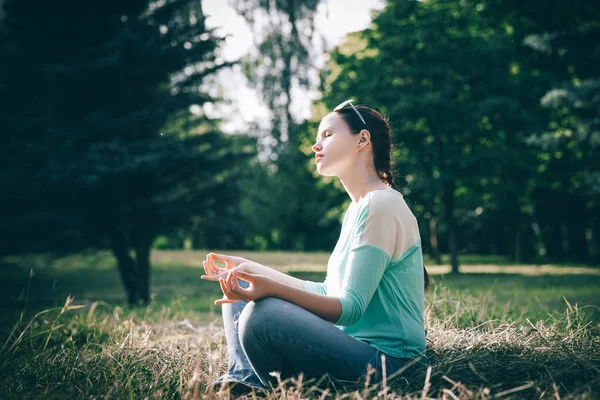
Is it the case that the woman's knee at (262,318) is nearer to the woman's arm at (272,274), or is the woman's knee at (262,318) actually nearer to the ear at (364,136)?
the woman's arm at (272,274)

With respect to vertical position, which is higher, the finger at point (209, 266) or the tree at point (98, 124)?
the tree at point (98, 124)

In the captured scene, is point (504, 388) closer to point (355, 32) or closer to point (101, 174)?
point (101, 174)

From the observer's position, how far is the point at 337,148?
7.88 feet

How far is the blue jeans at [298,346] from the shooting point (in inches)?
76.7

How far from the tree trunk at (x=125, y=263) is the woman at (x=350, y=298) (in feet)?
19.6

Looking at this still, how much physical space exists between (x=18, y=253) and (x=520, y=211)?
52.8 ft

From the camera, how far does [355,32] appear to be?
556 inches

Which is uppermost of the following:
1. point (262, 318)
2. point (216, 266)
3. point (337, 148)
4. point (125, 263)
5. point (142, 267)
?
point (337, 148)

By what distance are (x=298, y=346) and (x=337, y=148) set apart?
3.14 ft

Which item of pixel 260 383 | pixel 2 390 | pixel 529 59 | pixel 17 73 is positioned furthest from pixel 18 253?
pixel 529 59

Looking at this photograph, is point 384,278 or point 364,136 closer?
point 384,278

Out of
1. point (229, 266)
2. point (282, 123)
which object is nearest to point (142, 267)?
point (229, 266)

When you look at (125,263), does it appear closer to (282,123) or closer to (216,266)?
(216,266)

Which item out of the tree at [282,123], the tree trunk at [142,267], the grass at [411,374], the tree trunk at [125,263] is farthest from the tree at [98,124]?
the tree at [282,123]
